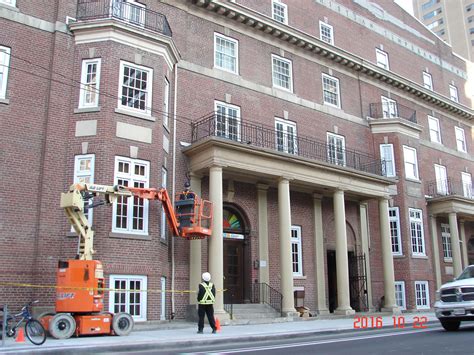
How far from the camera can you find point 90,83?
1883cm

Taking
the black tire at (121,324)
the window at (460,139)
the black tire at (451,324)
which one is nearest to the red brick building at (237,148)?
the window at (460,139)

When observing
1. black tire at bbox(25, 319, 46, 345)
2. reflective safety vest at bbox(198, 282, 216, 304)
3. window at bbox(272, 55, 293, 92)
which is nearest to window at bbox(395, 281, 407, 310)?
window at bbox(272, 55, 293, 92)

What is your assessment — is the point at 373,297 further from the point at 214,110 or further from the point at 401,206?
the point at 214,110

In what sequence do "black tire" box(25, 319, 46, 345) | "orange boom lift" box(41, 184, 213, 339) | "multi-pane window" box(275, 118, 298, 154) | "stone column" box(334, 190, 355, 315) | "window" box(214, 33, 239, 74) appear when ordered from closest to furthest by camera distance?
"black tire" box(25, 319, 46, 345)
"orange boom lift" box(41, 184, 213, 339)
"stone column" box(334, 190, 355, 315)
"window" box(214, 33, 239, 74)
"multi-pane window" box(275, 118, 298, 154)

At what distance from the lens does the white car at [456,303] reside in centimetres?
1398

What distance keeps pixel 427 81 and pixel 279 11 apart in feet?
47.8

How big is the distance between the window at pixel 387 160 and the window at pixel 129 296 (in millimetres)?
16728

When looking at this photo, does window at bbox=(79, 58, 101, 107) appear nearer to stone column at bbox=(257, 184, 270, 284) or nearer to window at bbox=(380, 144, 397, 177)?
stone column at bbox=(257, 184, 270, 284)

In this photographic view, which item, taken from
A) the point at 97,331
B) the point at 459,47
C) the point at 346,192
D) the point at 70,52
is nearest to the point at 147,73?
the point at 70,52

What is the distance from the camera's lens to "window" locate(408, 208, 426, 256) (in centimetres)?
2878

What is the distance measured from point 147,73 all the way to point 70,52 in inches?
113

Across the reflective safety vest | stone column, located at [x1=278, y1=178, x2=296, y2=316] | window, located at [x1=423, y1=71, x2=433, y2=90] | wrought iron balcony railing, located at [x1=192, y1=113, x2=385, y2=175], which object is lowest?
the reflective safety vest

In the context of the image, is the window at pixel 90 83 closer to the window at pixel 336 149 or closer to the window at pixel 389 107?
the window at pixel 336 149

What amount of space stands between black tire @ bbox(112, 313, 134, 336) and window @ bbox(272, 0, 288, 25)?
18.5 metres
